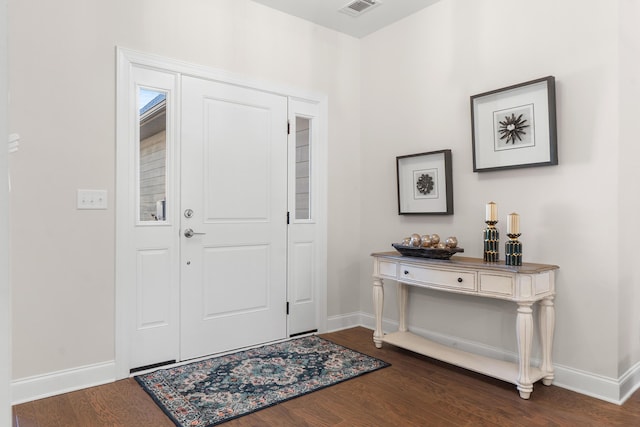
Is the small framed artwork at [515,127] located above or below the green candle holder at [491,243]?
above

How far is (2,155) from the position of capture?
680mm

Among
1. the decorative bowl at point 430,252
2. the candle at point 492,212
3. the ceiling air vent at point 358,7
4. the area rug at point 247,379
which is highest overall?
the ceiling air vent at point 358,7

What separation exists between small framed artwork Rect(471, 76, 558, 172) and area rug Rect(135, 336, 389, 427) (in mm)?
1646

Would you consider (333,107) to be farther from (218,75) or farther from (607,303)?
(607,303)

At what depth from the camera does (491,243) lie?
8.85 feet

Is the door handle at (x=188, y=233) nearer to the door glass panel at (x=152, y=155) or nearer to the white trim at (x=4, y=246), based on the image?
the door glass panel at (x=152, y=155)

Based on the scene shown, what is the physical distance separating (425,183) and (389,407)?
1740 millimetres

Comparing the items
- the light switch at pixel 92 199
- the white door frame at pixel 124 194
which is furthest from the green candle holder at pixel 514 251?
the light switch at pixel 92 199

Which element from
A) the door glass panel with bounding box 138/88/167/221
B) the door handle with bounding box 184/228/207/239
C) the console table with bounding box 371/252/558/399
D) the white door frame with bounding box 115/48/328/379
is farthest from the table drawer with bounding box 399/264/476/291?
the white door frame with bounding box 115/48/328/379

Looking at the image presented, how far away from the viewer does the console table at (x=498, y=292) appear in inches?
94.0

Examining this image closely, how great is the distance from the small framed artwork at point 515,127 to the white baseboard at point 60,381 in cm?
282

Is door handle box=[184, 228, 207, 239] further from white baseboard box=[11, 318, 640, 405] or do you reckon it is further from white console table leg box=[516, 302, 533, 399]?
white console table leg box=[516, 302, 533, 399]

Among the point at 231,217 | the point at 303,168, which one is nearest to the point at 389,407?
the point at 231,217

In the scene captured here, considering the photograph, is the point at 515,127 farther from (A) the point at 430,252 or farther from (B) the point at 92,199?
(B) the point at 92,199
